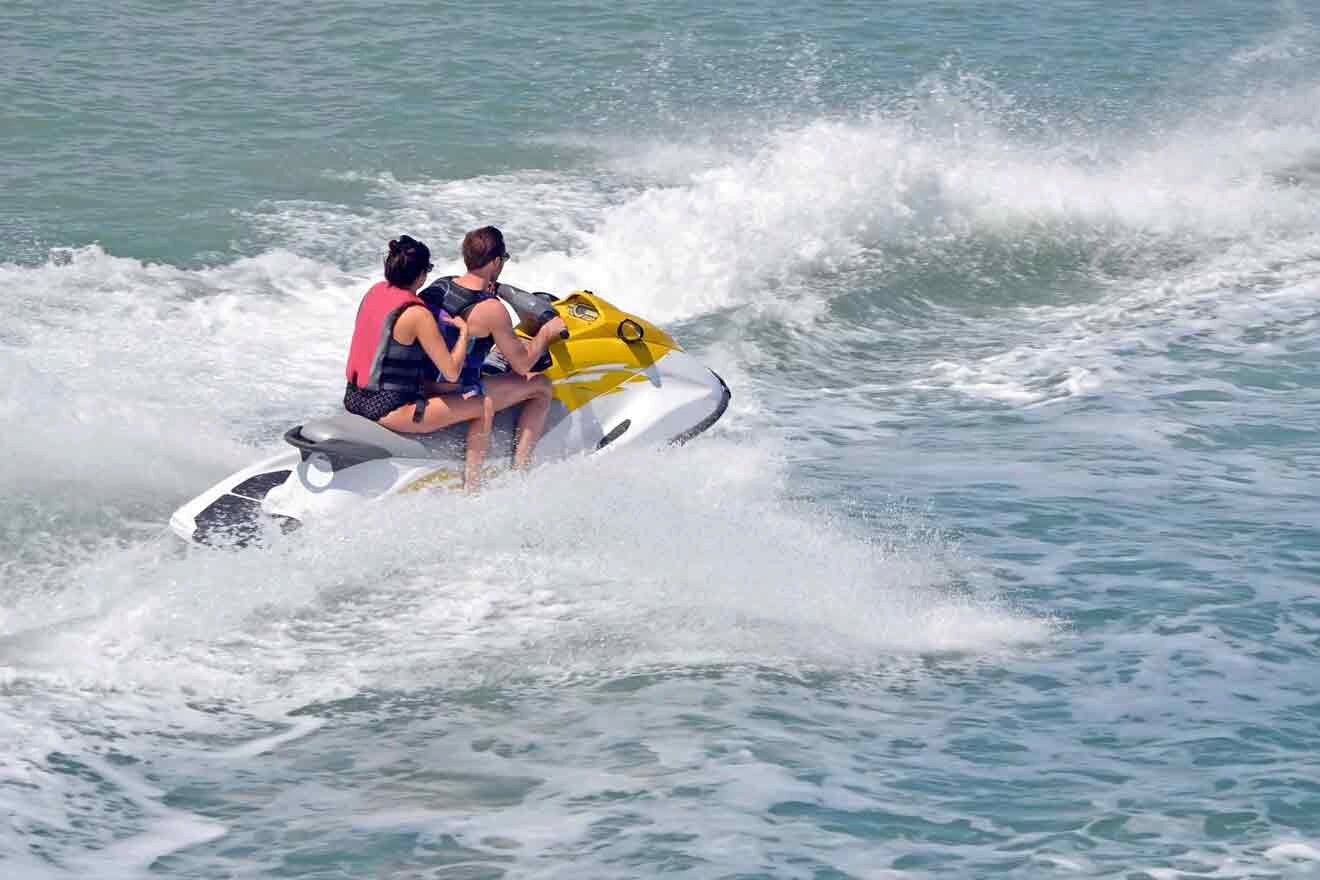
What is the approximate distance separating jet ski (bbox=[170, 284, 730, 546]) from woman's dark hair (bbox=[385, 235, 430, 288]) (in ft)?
2.32

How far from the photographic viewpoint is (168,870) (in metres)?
5.41

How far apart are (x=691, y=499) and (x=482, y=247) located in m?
1.63

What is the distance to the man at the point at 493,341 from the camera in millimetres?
7961

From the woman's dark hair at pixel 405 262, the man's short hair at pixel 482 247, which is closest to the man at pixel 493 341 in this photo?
the man's short hair at pixel 482 247

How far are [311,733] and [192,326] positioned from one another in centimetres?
619

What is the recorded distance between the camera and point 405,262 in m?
7.66

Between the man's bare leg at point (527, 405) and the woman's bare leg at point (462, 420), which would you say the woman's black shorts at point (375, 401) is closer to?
the woman's bare leg at point (462, 420)

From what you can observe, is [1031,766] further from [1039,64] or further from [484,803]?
[1039,64]

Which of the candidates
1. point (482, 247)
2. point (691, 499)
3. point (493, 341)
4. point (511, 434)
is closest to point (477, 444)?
point (511, 434)

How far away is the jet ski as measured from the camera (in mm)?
7961

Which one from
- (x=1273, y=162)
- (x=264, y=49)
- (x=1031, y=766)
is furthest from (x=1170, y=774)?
(x=264, y=49)

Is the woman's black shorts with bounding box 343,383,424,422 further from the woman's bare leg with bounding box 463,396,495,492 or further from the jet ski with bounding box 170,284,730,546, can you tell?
the woman's bare leg with bounding box 463,396,495,492

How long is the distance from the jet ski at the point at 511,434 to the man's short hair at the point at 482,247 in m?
0.49

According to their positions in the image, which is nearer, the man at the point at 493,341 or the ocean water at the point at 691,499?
the ocean water at the point at 691,499
